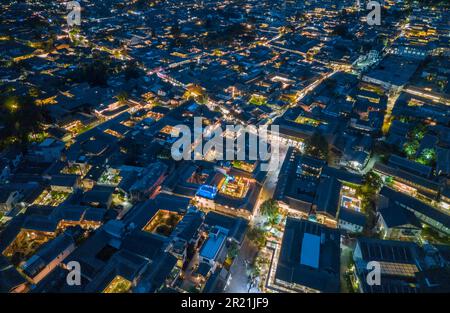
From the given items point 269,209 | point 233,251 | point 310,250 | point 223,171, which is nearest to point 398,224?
point 310,250

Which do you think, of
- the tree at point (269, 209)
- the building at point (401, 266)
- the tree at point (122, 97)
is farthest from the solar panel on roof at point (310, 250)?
the tree at point (122, 97)

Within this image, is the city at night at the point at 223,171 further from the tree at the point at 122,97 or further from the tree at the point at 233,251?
the tree at the point at 122,97

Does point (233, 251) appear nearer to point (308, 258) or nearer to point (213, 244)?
point (213, 244)

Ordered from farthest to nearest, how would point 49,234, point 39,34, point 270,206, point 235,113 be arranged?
1. point 39,34
2. point 235,113
3. point 270,206
4. point 49,234

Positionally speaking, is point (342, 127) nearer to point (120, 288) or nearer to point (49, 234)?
point (120, 288)

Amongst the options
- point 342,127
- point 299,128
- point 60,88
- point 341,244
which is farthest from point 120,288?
point 60,88
